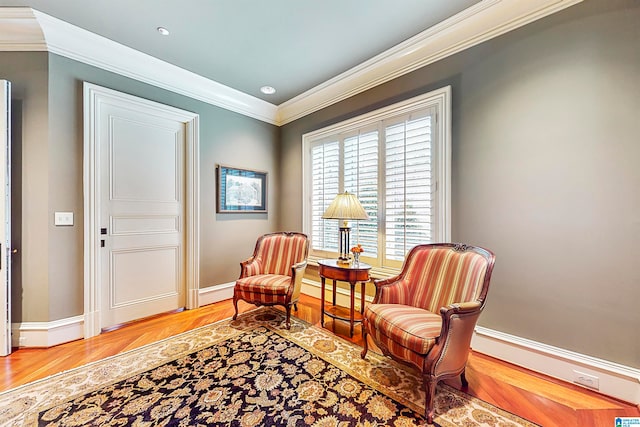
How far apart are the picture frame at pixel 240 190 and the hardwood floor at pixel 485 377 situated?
1.58m

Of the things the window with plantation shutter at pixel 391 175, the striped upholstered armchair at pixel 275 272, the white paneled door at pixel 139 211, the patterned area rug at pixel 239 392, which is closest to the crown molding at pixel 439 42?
the window with plantation shutter at pixel 391 175

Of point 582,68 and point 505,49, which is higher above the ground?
point 505,49

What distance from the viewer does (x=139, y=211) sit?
9.61 ft

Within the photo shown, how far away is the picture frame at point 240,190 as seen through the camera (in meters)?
3.59

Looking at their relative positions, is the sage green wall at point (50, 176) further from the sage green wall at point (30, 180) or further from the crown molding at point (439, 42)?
the crown molding at point (439, 42)

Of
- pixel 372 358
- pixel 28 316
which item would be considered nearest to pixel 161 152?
pixel 28 316

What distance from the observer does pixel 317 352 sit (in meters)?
2.23

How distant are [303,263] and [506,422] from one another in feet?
6.68

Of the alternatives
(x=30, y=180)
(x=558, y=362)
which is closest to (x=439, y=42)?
(x=558, y=362)

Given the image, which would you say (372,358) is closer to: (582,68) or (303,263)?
(303,263)

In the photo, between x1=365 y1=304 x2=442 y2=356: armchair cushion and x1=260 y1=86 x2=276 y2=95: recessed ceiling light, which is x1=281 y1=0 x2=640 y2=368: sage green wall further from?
x1=260 y1=86 x2=276 y2=95: recessed ceiling light

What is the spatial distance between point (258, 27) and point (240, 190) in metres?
2.08

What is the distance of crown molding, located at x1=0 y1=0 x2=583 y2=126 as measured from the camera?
211cm

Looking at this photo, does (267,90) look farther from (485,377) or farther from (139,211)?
(485,377)
